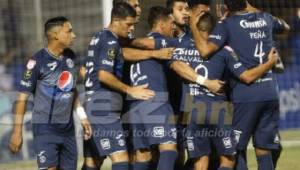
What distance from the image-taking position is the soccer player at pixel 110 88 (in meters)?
7.93

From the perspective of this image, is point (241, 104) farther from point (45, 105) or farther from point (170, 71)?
point (45, 105)

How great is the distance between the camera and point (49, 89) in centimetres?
806

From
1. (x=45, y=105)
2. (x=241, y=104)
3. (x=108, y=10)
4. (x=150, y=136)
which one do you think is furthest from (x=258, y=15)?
(x=108, y=10)

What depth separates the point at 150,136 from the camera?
27.4ft

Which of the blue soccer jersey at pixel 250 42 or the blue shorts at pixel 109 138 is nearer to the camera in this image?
the blue shorts at pixel 109 138

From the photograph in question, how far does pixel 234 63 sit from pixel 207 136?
84 centimetres

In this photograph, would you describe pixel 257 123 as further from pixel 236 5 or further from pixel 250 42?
pixel 236 5

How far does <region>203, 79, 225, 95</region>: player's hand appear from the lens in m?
8.28

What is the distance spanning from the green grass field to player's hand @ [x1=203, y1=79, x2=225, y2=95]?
2906 mm

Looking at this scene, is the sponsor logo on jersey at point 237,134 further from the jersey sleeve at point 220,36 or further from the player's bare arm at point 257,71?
the jersey sleeve at point 220,36

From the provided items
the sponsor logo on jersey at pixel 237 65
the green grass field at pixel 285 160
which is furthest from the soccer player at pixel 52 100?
the green grass field at pixel 285 160

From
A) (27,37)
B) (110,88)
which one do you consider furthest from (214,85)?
(27,37)

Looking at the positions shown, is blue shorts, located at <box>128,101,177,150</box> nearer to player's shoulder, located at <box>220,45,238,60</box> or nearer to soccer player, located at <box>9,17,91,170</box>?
soccer player, located at <box>9,17,91,170</box>

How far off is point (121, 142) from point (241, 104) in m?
1.31
